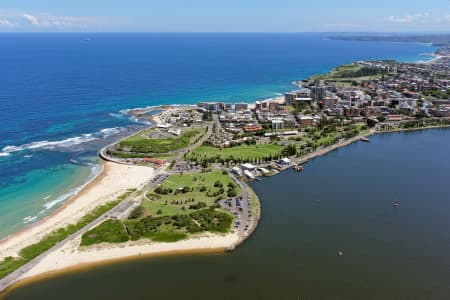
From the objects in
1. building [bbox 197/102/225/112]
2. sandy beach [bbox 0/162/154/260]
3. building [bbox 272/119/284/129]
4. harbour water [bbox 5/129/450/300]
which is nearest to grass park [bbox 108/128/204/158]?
sandy beach [bbox 0/162/154/260]

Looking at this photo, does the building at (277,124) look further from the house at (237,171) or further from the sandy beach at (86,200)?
the sandy beach at (86,200)

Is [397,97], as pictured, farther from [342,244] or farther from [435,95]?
[342,244]

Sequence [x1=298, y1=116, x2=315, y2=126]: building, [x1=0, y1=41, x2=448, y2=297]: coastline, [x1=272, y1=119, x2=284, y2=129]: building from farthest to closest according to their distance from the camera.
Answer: [x1=298, y1=116, x2=315, y2=126]: building < [x1=272, y1=119, x2=284, y2=129]: building < [x1=0, y1=41, x2=448, y2=297]: coastline

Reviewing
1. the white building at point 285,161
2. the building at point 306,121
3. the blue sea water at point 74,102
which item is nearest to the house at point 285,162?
the white building at point 285,161

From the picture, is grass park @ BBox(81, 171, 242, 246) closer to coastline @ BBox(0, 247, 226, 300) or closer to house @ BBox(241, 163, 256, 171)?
coastline @ BBox(0, 247, 226, 300)

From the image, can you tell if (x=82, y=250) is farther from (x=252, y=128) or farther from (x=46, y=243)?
(x=252, y=128)
